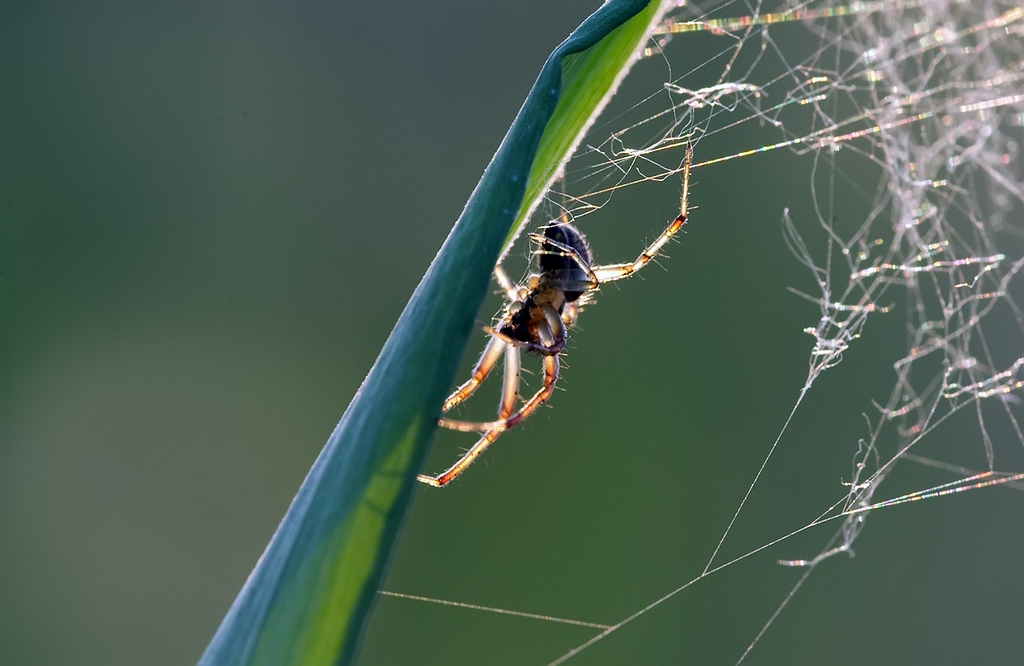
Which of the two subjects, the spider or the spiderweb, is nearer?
the spider

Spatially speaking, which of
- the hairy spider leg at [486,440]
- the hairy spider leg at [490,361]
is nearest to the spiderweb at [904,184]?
the hairy spider leg at [490,361]

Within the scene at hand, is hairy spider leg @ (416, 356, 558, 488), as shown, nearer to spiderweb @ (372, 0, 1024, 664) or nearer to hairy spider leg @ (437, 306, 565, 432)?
hairy spider leg @ (437, 306, 565, 432)

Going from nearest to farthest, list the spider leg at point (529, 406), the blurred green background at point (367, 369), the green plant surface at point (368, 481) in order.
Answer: the green plant surface at point (368, 481), the spider leg at point (529, 406), the blurred green background at point (367, 369)

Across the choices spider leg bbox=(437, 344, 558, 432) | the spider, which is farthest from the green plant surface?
the spider

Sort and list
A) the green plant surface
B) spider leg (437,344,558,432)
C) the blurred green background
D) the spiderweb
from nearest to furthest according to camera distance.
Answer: the green plant surface < spider leg (437,344,558,432) < the spiderweb < the blurred green background

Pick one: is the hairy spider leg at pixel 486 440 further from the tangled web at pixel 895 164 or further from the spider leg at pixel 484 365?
the tangled web at pixel 895 164
